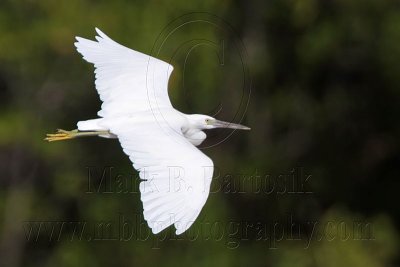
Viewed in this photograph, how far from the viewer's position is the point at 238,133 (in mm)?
9281

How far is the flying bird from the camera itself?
14.3 feet

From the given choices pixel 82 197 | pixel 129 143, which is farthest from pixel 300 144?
pixel 129 143

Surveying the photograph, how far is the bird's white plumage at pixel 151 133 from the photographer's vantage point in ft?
14.3

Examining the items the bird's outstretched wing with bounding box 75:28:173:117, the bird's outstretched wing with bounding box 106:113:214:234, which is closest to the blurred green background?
the bird's outstretched wing with bounding box 75:28:173:117

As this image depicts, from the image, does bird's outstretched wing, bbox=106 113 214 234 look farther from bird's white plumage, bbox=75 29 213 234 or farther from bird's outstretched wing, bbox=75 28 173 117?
bird's outstretched wing, bbox=75 28 173 117

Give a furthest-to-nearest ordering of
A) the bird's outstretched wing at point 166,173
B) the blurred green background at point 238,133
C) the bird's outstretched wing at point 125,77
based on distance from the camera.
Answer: the blurred green background at point 238,133
the bird's outstretched wing at point 125,77
the bird's outstretched wing at point 166,173

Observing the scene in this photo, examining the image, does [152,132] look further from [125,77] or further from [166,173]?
[125,77]

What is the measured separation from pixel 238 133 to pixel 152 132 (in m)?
4.58

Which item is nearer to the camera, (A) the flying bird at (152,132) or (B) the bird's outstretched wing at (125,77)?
(A) the flying bird at (152,132)

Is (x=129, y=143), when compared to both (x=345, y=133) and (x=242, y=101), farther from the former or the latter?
(x=345, y=133)

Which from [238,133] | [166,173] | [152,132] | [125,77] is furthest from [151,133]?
[238,133]

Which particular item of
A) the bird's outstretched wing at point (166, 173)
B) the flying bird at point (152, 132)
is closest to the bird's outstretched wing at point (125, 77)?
the flying bird at point (152, 132)

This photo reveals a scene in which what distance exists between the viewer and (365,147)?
32.7 feet

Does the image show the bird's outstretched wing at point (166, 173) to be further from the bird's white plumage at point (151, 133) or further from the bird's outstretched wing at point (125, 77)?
the bird's outstretched wing at point (125, 77)
